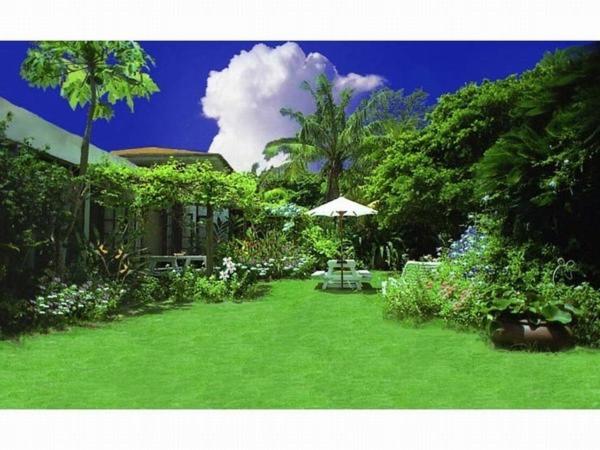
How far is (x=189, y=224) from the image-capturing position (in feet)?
50.1

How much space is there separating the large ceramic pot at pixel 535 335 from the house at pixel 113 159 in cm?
695

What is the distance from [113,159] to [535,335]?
10.4 meters

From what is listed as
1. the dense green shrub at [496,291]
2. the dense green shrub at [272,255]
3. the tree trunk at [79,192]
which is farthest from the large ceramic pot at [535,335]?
the dense green shrub at [272,255]

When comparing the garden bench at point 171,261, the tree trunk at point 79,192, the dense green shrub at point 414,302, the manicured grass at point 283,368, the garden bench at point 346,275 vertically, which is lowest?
the manicured grass at point 283,368

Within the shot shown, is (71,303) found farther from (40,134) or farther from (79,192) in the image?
(40,134)

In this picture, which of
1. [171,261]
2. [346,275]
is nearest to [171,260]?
[171,261]

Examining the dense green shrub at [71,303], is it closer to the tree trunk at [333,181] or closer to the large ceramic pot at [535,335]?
the large ceramic pot at [535,335]

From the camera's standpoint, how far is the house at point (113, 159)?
32.6 feet

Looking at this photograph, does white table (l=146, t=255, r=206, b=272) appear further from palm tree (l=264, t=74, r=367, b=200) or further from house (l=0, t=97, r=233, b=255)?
palm tree (l=264, t=74, r=367, b=200)

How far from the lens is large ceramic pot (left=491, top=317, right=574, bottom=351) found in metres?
7.65

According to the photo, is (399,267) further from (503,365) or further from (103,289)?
(503,365)

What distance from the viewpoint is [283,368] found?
7.08m

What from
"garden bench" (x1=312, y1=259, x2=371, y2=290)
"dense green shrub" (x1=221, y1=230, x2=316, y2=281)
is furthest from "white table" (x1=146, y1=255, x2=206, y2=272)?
"garden bench" (x1=312, y1=259, x2=371, y2=290)
